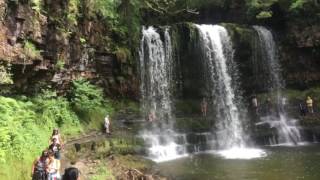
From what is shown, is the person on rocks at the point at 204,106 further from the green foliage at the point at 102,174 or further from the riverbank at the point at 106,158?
the green foliage at the point at 102,174

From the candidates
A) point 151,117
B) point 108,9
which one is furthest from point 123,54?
point 151,117

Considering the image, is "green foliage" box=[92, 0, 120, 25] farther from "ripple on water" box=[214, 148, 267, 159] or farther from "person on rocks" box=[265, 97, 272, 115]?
"person on rocks" box=[265, 97, 272, 115]

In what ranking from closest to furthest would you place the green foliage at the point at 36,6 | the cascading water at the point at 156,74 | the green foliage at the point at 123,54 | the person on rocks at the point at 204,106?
the green foliage at the point at 36,6 → the green foliage at the point at 123,54 → the cascading water at the point at 156,74 → the person on rocks at the point at 204,106

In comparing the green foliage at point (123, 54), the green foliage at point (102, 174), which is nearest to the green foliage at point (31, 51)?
the green foliage at point (102, 174)

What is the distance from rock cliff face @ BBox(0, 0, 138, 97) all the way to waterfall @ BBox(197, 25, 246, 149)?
5.09m

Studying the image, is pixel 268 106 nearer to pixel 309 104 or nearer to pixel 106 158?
pixel 309 104

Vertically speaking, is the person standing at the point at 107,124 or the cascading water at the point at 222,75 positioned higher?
the cascading water at the point at 222,75

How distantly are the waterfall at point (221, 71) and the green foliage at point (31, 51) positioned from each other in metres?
12.2

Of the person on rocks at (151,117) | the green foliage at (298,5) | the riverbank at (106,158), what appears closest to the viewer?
the riverbank at (106,158)

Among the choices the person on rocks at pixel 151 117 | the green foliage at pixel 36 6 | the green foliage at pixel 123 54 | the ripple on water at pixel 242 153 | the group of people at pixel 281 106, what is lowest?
the ripple on water at pixel 242 153

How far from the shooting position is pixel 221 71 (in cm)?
2752

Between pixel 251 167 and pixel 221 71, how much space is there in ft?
36.1

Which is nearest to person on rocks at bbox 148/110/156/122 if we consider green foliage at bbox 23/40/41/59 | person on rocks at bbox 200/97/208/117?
person on rocks at bbox 200/97/208/117

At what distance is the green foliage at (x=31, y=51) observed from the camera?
16938mm
